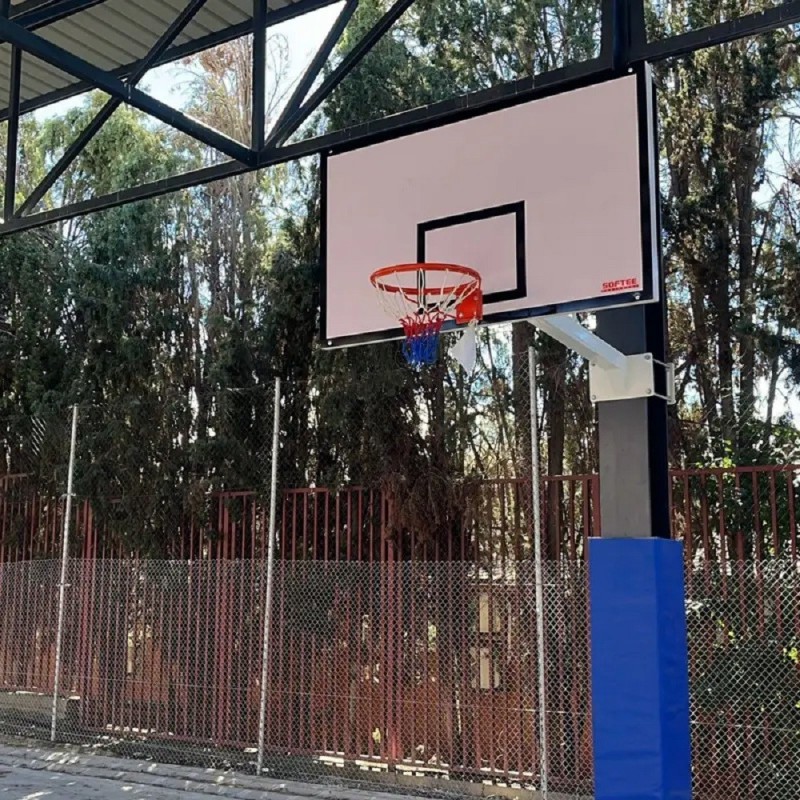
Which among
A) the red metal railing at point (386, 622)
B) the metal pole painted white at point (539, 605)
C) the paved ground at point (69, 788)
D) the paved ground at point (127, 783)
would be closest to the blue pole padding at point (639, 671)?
the metal pole painted white at point (539, 605)

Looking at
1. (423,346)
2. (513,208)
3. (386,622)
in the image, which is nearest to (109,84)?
(513,208)

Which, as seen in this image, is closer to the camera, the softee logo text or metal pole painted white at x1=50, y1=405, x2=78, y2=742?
the softee logo text

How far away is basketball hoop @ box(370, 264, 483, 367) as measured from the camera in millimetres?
6238

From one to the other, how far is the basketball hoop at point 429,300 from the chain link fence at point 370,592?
1.66 meters

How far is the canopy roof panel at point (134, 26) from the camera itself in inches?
356

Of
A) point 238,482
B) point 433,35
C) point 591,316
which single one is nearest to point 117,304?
point 238,482

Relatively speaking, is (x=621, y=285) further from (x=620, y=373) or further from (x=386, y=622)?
(x=386, y=622)

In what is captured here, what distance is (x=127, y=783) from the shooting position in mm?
8914

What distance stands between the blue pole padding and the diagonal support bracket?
2.87 ft

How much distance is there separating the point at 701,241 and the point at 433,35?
3.29m

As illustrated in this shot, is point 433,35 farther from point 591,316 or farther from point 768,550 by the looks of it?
point 768,550

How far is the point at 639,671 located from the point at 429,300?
2509 mm

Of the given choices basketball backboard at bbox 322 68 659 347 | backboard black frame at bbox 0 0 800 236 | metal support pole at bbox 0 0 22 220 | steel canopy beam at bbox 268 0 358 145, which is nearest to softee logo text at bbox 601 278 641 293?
basketball backboard at bbox 322 68 659 347

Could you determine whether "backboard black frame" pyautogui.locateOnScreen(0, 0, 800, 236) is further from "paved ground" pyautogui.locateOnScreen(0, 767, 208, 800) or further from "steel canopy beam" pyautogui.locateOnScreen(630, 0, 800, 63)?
"paved ground" pyautogui.locateOnScreen(0, 767, 208, 800)
